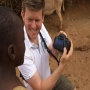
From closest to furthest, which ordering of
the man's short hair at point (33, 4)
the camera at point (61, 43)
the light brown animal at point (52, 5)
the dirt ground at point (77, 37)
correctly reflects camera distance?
the man's short hair at point (33, 4), the camera at point (61, 43), the dirt ground at point (77, 37), the light brown animal at point (52, 5)

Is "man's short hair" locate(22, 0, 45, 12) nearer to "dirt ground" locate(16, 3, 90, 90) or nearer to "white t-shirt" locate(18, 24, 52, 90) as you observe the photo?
"white t-shirt" locate(18, 24, 52, 90)

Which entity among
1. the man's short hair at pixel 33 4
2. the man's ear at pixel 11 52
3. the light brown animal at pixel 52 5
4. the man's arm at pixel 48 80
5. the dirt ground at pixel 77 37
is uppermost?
the man's ear at pixel 11 52

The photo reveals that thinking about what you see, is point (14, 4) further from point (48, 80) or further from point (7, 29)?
point (7, 29)

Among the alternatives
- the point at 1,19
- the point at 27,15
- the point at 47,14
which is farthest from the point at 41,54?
the point at 47,14

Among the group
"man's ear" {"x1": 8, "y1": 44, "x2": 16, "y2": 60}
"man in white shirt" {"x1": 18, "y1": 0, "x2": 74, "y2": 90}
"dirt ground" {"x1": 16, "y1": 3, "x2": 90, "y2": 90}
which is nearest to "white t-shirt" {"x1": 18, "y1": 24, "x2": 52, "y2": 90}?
"man in white shirt" {"x1": 18, "y1": 0, "x2": 74, "y2": 90}

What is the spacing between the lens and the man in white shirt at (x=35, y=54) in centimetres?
234

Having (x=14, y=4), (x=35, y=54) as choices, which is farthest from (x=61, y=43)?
(x=14, y=4)

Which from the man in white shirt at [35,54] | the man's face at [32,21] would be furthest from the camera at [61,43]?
the man's face at [32,21]

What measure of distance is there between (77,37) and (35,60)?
Answer: 320cm

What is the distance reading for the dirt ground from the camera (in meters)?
4.43

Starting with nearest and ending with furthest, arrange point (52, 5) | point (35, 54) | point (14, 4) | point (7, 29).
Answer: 1. point (7, 29)
2. point (35, 54)
3. point (14, 4)
4. point (52, 5)

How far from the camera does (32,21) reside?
7.91ft

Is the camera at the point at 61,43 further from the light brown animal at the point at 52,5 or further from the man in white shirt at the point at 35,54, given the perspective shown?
the light brown animal at the point at 52,5

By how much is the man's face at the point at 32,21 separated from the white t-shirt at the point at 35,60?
53 mm
